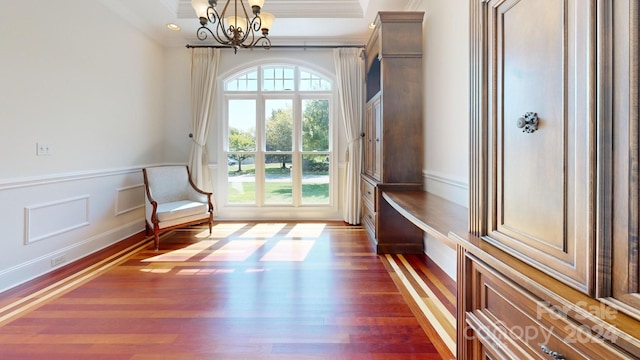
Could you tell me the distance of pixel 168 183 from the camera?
13.6 feet

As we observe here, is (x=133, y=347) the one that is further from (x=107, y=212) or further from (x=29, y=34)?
(x=29, y=34)

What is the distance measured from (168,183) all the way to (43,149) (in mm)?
1519

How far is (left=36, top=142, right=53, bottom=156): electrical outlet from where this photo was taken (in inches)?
106

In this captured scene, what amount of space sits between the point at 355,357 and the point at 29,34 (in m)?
3.78

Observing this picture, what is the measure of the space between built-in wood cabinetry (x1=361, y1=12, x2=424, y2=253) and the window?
69.8 inches

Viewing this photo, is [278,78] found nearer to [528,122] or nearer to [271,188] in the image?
[271,188]

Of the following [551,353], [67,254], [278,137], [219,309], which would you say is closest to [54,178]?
[67,254]

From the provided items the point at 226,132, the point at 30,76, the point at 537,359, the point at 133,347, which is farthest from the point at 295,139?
the point at 537,359

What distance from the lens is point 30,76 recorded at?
2.61 metres

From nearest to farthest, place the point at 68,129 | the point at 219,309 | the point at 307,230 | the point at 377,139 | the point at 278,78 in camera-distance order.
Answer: the point at 219,309
the point at 68,129
the point at 377,139
the point at 307,230
the point at 278,78

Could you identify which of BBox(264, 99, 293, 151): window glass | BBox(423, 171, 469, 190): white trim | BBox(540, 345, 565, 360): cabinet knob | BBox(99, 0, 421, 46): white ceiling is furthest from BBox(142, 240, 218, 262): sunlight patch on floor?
BBox(540, 345, 565, 360): cabinet knob

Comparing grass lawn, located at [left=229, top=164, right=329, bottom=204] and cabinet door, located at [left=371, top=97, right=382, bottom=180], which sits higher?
cabinet door, located at [left=371, top=97, right=382, bottom=180]

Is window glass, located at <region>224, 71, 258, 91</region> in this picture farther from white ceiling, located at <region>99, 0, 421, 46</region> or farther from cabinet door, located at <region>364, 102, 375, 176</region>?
cabinet door, located at <region>364, 102, 375, 176</region>

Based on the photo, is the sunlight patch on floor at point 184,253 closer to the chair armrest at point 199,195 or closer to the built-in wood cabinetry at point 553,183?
the chair armrest at point 199,195
